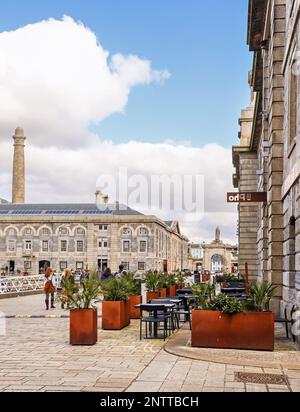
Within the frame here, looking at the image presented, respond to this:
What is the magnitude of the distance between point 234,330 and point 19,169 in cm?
9034

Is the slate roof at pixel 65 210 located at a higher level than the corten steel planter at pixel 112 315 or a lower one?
higher

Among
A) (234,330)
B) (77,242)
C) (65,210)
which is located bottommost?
(234,330)

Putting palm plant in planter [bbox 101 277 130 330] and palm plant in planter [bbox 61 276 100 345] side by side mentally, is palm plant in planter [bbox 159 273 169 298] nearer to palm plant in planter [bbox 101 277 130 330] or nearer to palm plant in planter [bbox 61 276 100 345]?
palm plant in planter [bbox 101 277 130 330]

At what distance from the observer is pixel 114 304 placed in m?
14.2

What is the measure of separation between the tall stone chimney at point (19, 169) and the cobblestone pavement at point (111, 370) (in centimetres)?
8775

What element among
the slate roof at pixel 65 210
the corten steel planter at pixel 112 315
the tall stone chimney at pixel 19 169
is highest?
the tall stone chimney at pixel 19 169

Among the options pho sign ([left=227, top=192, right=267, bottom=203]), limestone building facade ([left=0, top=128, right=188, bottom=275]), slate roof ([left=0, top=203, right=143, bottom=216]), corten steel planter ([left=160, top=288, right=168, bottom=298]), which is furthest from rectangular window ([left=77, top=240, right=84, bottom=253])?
pho sign ([left=227, top=192, right=267, bottom=203])

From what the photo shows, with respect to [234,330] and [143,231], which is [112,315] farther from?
[143,231]

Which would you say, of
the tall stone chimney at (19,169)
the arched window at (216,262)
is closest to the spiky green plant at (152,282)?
the tall stone chimney at (19,169)

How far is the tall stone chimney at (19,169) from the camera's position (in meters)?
97.9

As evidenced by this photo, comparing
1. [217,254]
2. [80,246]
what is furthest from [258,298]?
[217,254]

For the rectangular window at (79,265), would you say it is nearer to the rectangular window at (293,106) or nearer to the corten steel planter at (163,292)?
the corten steel planter at (163,292)

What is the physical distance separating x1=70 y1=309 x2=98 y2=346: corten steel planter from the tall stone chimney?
88.6 meters

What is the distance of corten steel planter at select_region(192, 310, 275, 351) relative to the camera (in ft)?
35.0
